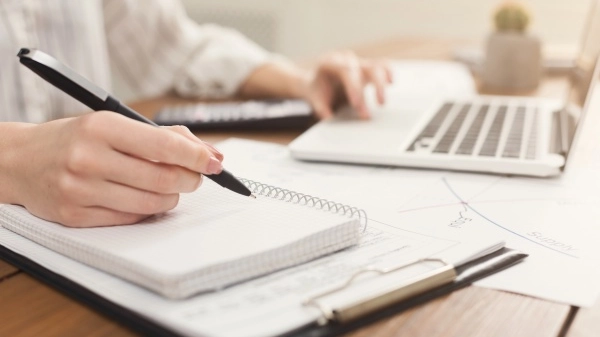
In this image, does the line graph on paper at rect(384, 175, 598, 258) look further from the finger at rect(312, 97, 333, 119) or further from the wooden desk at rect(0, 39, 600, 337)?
the finger at rect(312, 97, 333, 119)

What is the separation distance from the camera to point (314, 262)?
43 centimetres

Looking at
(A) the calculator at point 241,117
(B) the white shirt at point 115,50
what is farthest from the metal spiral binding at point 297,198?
(B) the white shirt at point 115,50

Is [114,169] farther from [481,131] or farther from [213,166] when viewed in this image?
[481,131]

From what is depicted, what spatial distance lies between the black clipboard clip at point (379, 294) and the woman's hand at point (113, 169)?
14 cm

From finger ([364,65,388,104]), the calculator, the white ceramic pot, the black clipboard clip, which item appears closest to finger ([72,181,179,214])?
the black clipboard clip

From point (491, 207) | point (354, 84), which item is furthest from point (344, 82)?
point (491, 207)

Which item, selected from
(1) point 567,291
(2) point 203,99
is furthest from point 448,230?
(2) point 203,99

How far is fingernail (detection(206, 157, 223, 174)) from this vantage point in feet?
1.51

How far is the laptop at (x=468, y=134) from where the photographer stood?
26.8 inches

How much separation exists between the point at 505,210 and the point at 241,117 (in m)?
0.42

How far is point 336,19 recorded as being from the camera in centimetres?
272

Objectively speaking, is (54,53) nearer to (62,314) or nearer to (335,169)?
(335,169)

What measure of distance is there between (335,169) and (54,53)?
63 cm

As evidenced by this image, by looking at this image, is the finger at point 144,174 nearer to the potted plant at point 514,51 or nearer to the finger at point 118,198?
the finger at point 118,198
